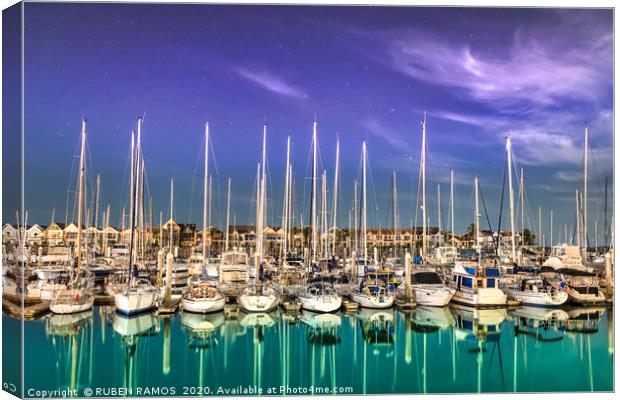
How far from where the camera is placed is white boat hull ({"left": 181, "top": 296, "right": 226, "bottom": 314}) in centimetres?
1377

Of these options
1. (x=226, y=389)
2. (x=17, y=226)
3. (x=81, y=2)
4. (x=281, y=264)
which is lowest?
(x=226, y=389)

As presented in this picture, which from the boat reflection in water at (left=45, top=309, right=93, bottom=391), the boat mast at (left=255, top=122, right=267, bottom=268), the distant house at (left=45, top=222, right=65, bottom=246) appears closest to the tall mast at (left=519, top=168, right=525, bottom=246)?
the boat mast at (left=255, top=122, right=267, bottom=268)

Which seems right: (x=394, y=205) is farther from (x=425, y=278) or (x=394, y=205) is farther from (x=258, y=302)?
(x=258, y=302)

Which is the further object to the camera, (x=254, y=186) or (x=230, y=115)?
(x=254, y=186)

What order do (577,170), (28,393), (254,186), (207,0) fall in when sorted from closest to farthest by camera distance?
(28,393) → (207,0) → (577,170) → (254,186)

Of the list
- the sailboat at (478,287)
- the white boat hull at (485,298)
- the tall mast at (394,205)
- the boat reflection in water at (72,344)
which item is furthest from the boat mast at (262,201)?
the white boat hull at (485,298)

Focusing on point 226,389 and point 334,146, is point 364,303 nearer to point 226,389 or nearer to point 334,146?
point 334,146

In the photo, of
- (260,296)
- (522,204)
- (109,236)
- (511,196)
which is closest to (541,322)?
(522,204)

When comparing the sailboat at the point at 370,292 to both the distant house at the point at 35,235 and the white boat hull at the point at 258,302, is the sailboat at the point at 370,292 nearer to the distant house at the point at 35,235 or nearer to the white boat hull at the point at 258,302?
the white boat hull at the point at 258,302

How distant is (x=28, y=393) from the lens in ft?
28.1

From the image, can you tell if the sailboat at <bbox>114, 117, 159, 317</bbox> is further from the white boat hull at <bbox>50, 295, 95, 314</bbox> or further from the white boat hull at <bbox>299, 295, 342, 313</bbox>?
the white boat hull at <bbox>299, 295, 342, 313</bbox>

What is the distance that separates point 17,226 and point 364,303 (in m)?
8.14

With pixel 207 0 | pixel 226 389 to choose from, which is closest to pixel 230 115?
pixel 207 0

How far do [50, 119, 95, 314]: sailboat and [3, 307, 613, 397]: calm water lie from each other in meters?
0.24
